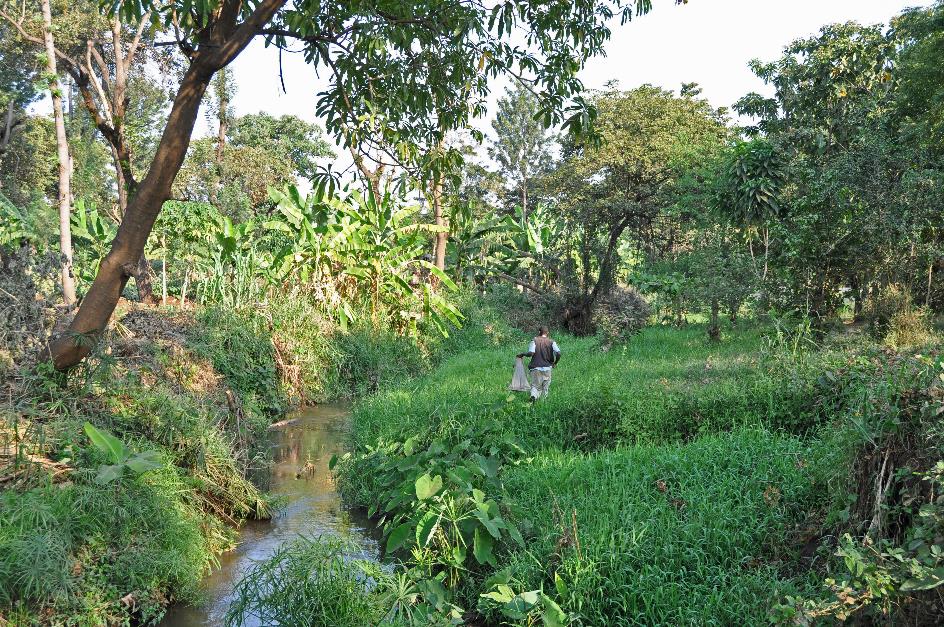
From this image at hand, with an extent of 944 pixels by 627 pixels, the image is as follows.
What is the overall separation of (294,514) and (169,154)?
413 centimetres

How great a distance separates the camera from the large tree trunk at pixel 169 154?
15.9 ft

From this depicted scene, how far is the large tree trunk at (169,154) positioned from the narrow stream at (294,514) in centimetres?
237

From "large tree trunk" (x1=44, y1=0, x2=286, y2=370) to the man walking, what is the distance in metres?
5.40

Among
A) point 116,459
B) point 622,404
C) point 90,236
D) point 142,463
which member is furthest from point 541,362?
point 90,236

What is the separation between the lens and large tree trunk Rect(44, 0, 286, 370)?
485cm

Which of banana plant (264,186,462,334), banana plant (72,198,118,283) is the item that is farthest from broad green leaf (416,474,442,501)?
banana plant (72,198,118,283)

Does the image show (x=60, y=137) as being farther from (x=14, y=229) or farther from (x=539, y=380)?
(x=539, y=380)

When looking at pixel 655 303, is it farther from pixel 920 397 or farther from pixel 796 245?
pixel 920 397

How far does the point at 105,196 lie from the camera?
91.9 ft

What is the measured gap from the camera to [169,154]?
5.02 metres

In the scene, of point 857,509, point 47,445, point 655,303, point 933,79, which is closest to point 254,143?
point 655,303

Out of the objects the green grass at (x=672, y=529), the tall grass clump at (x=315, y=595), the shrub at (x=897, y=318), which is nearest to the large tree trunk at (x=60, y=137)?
the tall grass clump at (x=315, y=595)

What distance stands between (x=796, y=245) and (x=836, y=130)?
519cm

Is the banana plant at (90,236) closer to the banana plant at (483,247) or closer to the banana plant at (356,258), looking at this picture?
the banana plant at (356,258)
